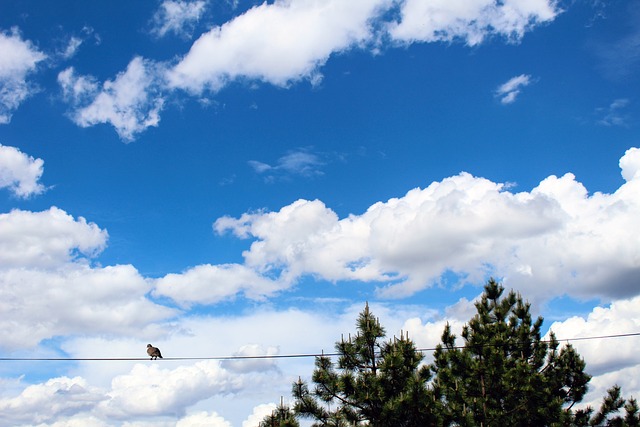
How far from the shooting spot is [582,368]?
83.8 feet

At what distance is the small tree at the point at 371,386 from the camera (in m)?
18.4

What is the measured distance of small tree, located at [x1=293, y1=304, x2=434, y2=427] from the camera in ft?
60.2

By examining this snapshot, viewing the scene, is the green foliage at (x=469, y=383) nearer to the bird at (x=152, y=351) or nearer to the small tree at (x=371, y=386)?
the small tree at (x=371, y=386)

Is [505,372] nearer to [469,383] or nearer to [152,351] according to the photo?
[469,383]

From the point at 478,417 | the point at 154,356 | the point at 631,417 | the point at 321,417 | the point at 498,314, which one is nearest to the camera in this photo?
the point at 154,356

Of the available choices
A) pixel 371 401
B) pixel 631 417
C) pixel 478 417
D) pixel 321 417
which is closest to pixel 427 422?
pixel 371 401

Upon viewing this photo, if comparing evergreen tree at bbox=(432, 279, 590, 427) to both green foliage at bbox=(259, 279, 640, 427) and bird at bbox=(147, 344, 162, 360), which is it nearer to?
green foliage at bbox=(259, 279, 640, 427)

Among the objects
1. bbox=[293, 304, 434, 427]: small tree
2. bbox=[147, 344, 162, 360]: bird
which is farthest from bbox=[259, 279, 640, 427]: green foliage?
bbox=[147, 344, 162, 360]: bird

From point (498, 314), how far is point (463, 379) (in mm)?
4504

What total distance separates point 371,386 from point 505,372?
24.7 ft

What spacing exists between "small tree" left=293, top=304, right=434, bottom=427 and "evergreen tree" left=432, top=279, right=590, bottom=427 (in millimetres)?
2142

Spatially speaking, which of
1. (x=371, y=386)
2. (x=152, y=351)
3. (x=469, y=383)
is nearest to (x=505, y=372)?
(x=469, y=383)

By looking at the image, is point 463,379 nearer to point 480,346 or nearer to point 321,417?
point 480,346

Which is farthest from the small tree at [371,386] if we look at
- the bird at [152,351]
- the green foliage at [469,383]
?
the bird at [152,351]
